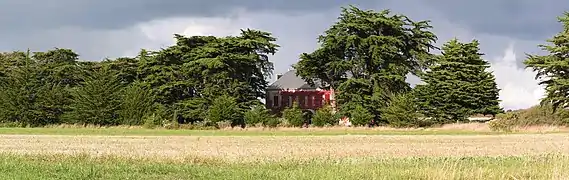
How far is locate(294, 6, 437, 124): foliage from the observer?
7569cm

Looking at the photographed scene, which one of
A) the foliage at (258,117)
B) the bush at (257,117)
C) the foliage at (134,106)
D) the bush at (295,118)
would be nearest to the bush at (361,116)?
the bush at (295,118)

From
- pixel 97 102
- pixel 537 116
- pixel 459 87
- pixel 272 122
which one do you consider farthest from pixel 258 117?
pixel 537 116

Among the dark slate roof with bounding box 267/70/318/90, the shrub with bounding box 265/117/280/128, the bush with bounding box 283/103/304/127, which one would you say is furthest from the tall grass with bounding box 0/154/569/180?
the dark slate roof with bounding box 267/70/318/90

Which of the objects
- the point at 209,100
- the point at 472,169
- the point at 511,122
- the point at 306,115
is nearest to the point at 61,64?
the point at 209,100

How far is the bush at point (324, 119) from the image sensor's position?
7431 cm

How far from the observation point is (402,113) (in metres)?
71.3

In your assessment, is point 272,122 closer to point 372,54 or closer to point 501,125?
point 372,54

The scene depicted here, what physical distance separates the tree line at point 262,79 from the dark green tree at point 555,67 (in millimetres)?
470

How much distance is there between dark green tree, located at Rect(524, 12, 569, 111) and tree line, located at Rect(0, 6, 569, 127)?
0.47 m

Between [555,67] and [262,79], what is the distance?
3090 centimetres

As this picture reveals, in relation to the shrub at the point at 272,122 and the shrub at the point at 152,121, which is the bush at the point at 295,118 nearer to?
the shrub at the point at 272,122

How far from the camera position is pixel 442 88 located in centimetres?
7625

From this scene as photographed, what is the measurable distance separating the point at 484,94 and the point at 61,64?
47.6 meters

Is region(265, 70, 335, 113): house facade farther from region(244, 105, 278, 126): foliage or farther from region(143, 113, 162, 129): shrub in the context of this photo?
region(143, 113, 162, 129): shrub
